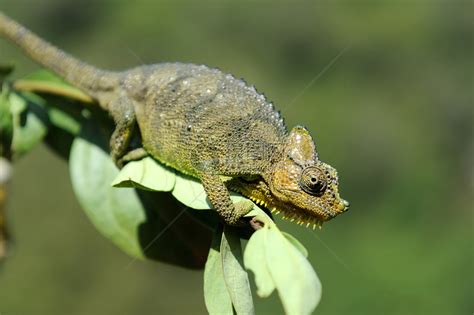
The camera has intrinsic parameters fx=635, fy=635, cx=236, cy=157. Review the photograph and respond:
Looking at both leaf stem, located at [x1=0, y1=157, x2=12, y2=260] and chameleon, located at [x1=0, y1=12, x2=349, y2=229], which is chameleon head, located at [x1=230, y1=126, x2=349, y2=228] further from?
leaf stem, located at [x1=0, y1=157, x2=12, y2=260]

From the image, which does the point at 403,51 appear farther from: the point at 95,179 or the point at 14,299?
the point at 95,179

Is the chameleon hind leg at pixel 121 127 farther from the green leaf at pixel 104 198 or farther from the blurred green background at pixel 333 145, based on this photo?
the blurred green background at pixel 333 145

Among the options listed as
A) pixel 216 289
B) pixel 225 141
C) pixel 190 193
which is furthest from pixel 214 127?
pixel 216 289

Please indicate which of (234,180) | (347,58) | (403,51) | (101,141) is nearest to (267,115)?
(234,180)

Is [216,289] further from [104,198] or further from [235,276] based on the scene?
[104,198]

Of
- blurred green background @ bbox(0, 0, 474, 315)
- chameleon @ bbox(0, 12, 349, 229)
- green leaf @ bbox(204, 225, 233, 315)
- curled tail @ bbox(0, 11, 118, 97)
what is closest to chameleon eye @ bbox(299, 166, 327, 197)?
chameleon @ bbox(0, 12, 349, 229)

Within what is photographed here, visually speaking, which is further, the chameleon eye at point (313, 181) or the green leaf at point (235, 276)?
the chameleon eye at point (313, 181)

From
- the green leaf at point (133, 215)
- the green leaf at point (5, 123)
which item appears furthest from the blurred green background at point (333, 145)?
the green leaf at point (5, 123)
